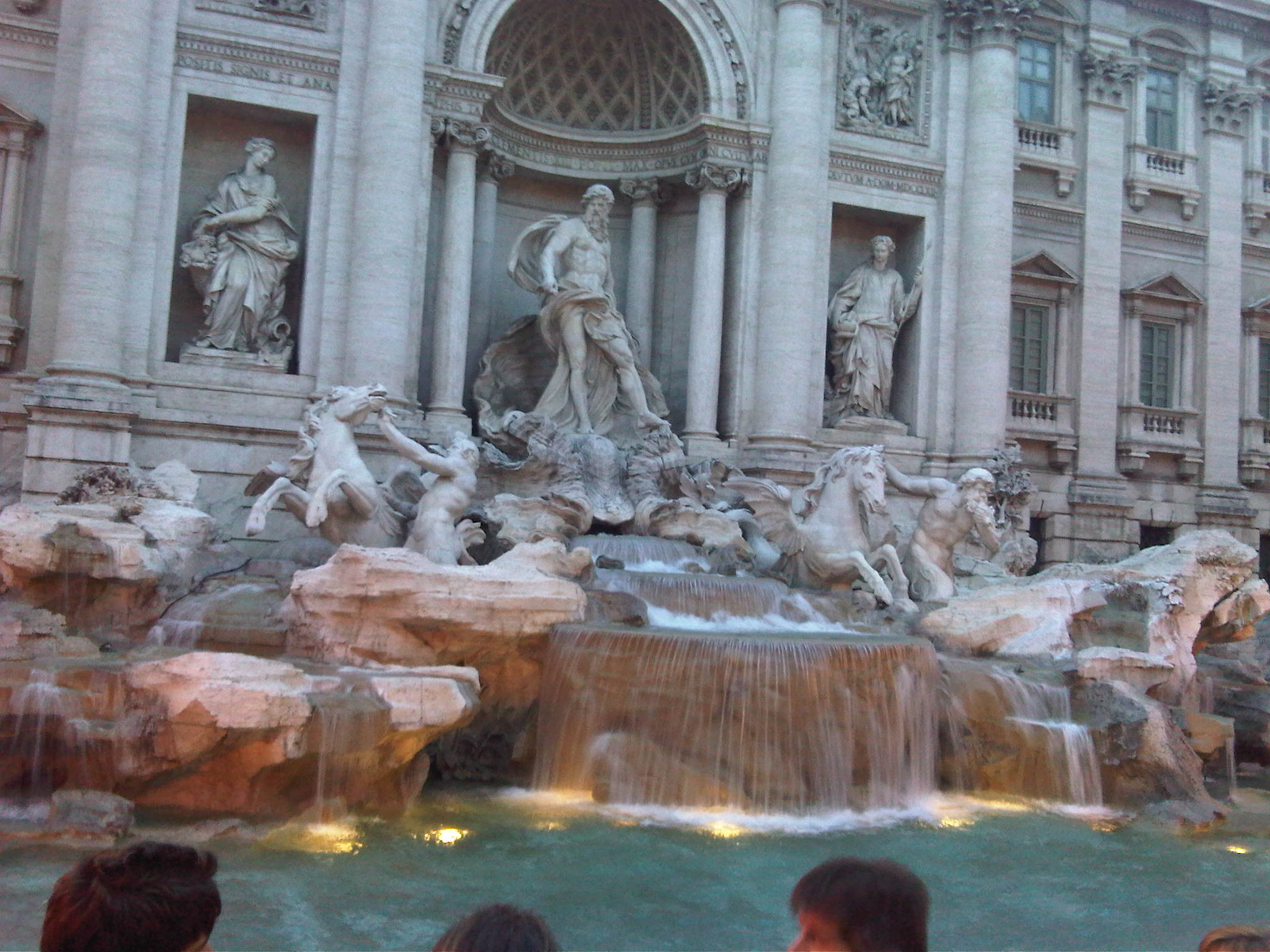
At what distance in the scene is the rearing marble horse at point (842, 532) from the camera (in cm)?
1268

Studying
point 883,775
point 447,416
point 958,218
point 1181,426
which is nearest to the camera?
point 883,775

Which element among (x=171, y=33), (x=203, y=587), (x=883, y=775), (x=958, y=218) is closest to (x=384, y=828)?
(x=203, y=587)

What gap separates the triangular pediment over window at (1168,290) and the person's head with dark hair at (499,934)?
19620mm

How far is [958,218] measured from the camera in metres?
17.6

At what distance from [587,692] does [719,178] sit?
9.02 m

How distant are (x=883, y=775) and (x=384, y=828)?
3946 millimetres

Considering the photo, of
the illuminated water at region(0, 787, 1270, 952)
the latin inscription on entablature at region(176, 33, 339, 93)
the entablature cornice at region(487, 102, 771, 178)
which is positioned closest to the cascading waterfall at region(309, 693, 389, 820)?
the illuminated water at region(0, 787, 1270, 952)

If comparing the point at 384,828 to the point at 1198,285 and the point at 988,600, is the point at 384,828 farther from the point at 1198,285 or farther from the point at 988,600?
the point at 1198,285

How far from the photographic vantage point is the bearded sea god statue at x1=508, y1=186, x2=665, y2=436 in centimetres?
1513

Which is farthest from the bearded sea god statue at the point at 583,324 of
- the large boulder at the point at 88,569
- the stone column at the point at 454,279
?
the large boulder at the point at 88,569

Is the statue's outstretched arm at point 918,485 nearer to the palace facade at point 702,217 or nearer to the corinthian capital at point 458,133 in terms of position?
the palace facade at point 702,217

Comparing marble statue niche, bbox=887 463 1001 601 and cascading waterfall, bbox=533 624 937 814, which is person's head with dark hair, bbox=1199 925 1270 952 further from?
marble statue niche, bbox=887 463 1001 601

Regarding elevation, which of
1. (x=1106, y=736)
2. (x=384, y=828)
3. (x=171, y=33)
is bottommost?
(x=384, y=828)

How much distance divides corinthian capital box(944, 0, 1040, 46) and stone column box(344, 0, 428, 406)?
7.92m
